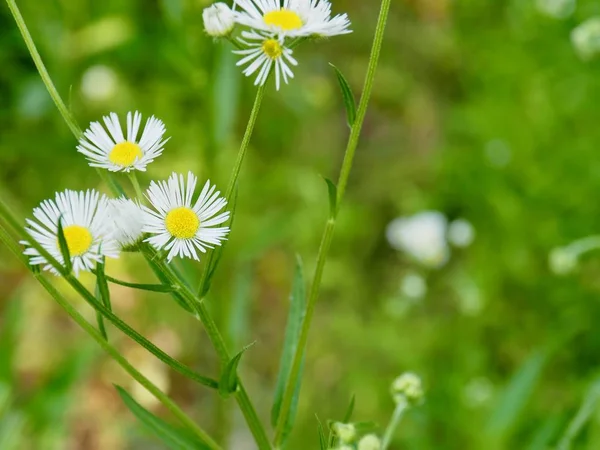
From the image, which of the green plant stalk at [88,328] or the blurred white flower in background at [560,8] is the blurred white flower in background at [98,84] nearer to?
the blurred white flower in background at [560,8]

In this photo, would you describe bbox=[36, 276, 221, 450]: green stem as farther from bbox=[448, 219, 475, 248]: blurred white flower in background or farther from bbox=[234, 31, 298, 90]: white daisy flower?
bbox=[448, 219, 475, 248]: blurred white flower in background

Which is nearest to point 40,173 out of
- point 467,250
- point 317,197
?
point 317,197

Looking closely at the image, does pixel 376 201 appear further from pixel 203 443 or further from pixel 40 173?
pixel 203 443

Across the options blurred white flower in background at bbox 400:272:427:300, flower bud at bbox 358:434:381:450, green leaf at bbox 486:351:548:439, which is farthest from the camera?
blurred white flower in background at bbox 400:272:427:300

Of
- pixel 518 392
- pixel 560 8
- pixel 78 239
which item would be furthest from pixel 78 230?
pixel 560 8

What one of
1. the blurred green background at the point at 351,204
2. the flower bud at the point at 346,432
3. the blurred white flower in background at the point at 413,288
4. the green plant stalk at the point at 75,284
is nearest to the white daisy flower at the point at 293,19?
the green plant stalk at the point at 75,284

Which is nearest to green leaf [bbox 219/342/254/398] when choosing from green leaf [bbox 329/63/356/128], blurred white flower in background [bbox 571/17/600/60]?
green leaf [bbox 329/63/356/128]

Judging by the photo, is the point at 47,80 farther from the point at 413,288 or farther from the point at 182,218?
the point at 413,288
